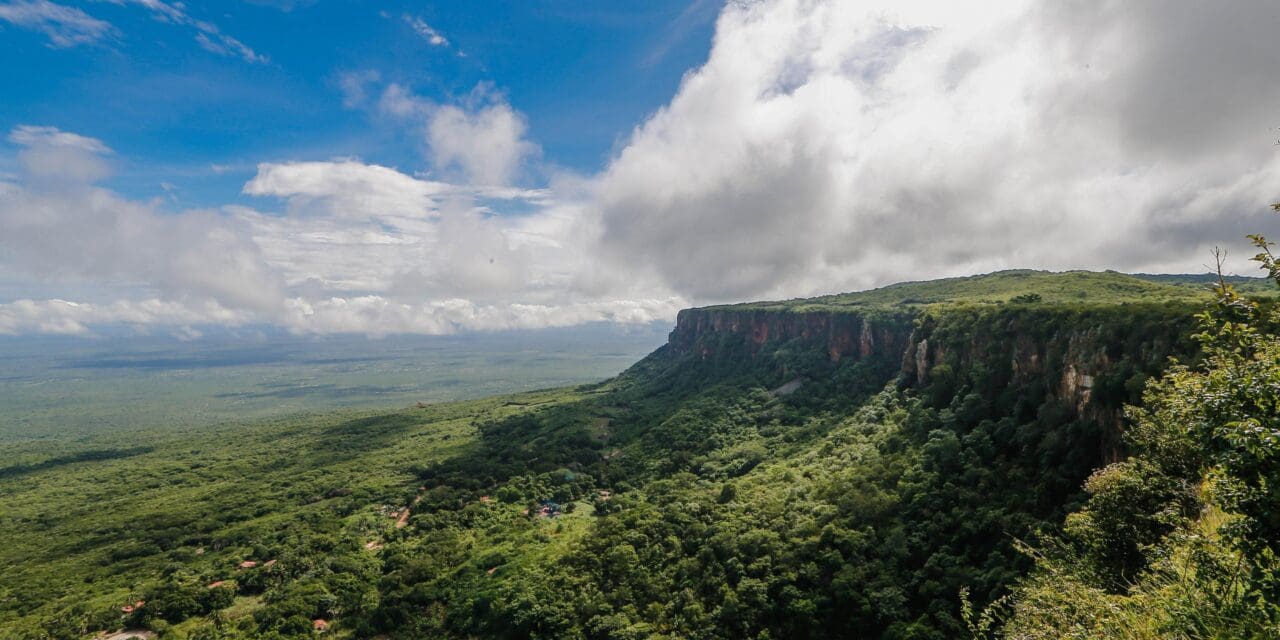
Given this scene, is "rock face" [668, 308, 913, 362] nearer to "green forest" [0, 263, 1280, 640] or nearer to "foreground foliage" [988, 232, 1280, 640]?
"green forest" [0, 263, 1280, 640]

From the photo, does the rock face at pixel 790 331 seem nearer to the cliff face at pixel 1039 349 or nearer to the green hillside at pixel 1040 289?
the cliff face at pixel 1039 349

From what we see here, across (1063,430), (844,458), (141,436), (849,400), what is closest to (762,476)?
(844,458)

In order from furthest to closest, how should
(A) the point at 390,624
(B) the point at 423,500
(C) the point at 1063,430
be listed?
(B) the point at 423,500
(A) the point at 390,624
(C) the point at 1063,430

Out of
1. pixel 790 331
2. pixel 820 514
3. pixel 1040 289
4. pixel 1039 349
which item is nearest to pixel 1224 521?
pixel 820 514

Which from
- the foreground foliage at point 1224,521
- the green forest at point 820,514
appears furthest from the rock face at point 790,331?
the foreground foliage at point 1224,521

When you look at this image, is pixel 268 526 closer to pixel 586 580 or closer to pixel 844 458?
pixel 586 580

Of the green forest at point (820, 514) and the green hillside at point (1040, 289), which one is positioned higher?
the green hillside at point (1040, 289)

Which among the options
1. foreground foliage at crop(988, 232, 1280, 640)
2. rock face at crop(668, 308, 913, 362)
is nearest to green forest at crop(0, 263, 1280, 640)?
foreground foliage at crop(988, 232, 1280, 640)
